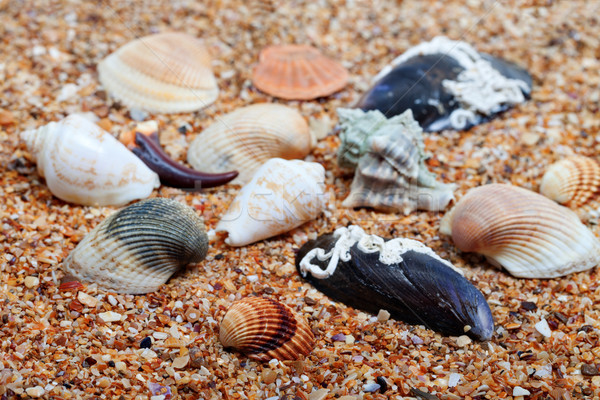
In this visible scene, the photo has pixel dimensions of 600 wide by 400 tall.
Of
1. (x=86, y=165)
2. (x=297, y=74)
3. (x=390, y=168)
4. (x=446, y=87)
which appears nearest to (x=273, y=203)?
(x=390, y=168)

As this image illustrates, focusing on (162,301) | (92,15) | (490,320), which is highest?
(92,15)

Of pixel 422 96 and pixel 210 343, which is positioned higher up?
pixel 422 96

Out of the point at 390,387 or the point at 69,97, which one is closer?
the point at 390,387

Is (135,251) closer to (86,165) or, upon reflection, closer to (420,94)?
(86,165)

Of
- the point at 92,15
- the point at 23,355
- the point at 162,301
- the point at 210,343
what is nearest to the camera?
the point at 23,355

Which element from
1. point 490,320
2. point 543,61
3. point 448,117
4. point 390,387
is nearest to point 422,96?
point 448,117

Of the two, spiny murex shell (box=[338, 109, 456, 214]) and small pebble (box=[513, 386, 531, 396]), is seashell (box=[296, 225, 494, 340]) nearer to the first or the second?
small pebble (box=[513, 386, 531, 396])

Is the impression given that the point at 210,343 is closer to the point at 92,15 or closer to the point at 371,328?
the point at 371,328

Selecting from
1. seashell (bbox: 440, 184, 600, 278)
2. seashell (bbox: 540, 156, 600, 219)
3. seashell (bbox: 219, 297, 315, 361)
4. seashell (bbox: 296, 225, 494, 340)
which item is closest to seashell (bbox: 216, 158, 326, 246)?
seashell (bbox: 296, 225, 494, 340)
